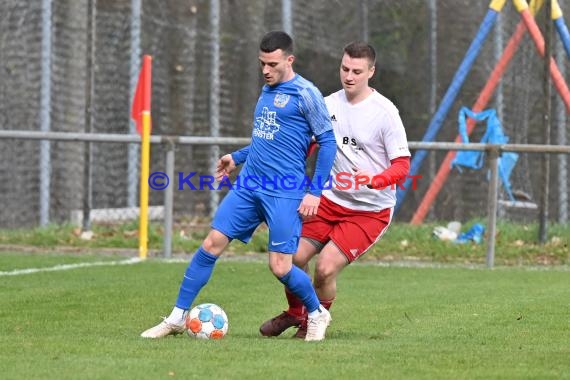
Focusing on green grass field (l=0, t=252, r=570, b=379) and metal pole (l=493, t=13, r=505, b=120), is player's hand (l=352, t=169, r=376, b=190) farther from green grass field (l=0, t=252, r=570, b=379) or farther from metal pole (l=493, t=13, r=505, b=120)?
metal pole (l=493, t=13, r=505, b=120)

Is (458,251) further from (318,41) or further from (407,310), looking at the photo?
Result: (407,310)

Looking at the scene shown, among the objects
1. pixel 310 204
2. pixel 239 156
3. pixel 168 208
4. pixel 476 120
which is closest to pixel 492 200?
pixel 476 120

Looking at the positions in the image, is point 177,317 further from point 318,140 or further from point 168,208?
point 168,208

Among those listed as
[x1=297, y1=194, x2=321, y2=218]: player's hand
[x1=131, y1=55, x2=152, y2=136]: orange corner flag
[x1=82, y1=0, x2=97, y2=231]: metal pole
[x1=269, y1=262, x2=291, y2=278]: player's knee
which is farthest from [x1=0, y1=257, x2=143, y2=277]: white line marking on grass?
[x1=297, y1=194, x2=321, y2=218]: player's hand

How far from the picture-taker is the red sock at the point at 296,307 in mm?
7680

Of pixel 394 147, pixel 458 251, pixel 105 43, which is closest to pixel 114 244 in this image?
pixel 105 43

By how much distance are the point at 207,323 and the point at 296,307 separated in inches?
24.7

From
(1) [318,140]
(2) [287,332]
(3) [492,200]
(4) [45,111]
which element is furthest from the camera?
(4) [45,111]

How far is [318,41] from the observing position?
1560 cm

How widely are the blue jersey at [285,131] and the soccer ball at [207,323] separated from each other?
2.39 feet

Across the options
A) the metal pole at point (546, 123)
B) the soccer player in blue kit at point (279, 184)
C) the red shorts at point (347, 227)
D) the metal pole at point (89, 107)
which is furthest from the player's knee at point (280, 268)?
the metal pole at point (89, 107)

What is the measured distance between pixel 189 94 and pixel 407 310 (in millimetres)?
7231

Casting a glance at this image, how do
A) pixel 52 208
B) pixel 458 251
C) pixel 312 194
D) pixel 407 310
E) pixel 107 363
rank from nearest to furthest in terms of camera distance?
pixel 107 363
pixel 312 194
pixel 407 310
pixel 458 251
pixel 52 208

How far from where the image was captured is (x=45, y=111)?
1489 centimetres
